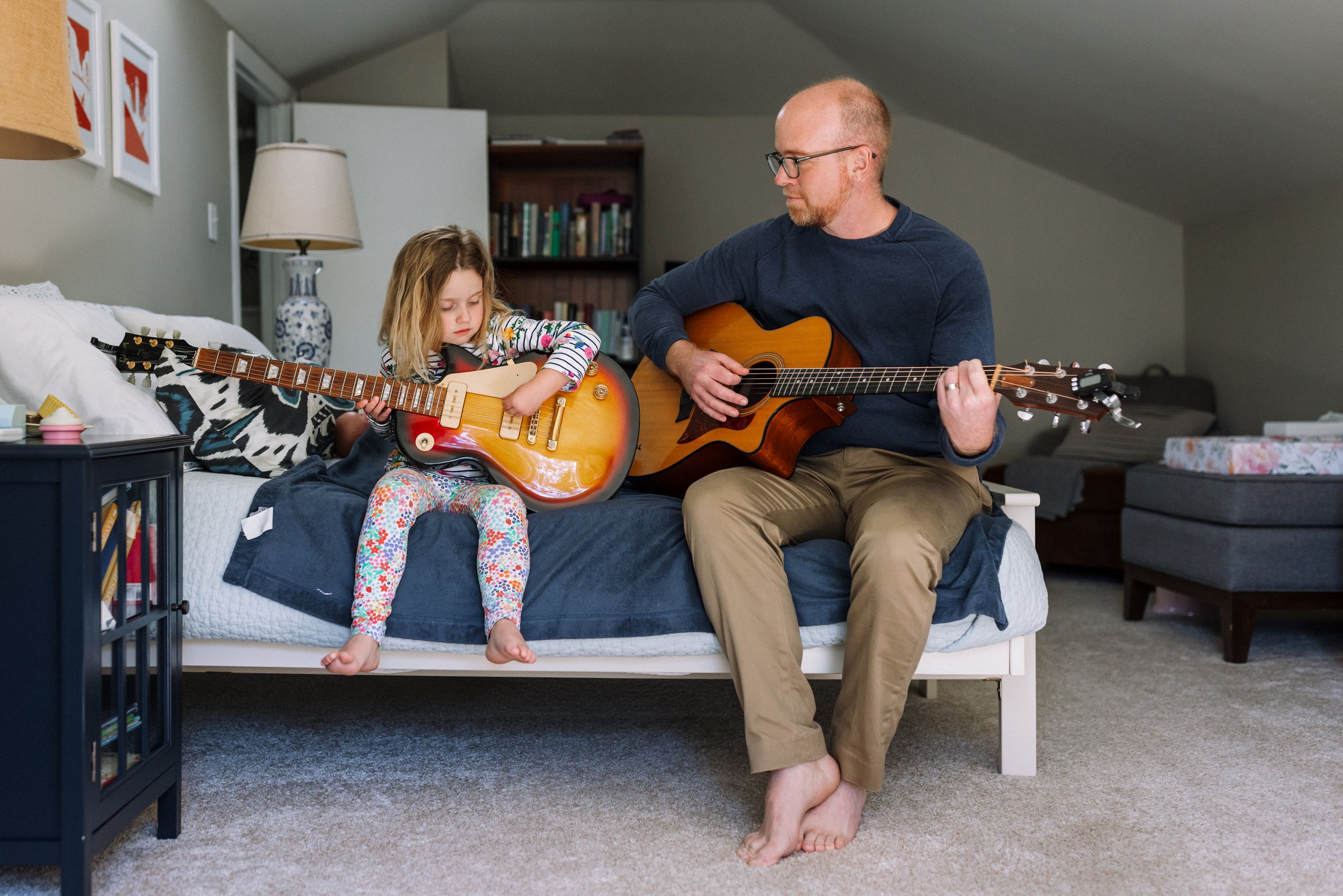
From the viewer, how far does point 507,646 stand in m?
1.49

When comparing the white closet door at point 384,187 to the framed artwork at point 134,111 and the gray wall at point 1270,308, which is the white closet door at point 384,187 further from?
the gray wall at point 1270,308

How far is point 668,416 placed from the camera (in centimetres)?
189

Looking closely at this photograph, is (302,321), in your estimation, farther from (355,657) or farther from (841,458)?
(841,458)

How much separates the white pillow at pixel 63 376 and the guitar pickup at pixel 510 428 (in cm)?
51

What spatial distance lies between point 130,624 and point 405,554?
0.38m

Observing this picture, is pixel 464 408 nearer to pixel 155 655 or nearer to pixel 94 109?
pixel 155 655

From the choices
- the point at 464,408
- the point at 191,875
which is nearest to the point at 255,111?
the point at 464,408

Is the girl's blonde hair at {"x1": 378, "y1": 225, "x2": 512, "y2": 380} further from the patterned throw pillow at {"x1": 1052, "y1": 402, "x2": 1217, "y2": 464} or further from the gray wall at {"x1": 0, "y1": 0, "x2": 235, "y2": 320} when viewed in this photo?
the patterned throw pillow at {"x1": 1052, "y1": 402, "x2": 1217, "y2": 464}

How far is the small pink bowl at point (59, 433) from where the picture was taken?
1194 mm

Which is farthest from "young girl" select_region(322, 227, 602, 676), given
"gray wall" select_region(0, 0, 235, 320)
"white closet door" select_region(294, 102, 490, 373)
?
"white closet door" select_region(294, 102, 490, 373)

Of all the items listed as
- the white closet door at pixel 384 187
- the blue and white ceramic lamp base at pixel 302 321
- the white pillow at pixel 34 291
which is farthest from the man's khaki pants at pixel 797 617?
→ the white closet door at pixel 384 187

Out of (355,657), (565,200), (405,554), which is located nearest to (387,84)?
(565,200)

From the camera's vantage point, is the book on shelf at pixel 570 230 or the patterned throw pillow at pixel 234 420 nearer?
the patterned throw pillow at pixel 234 420

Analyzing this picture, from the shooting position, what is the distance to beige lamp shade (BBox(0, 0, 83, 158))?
116 cm
